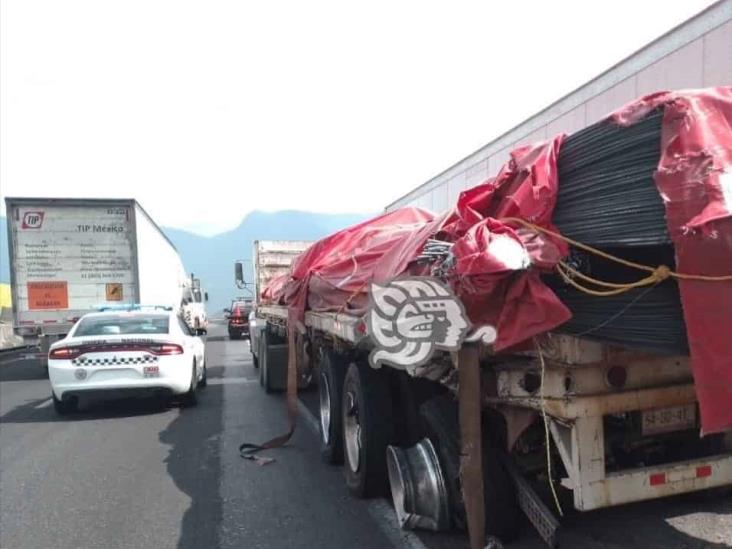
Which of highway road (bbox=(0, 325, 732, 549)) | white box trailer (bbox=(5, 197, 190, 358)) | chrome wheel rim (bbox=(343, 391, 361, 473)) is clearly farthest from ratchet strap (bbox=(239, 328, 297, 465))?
white box trailer (bbox=(5, 197, 190, 358))

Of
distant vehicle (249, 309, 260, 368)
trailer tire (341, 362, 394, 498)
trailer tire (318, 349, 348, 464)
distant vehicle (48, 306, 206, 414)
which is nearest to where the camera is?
trailer tire (341, 362, 394, 498)

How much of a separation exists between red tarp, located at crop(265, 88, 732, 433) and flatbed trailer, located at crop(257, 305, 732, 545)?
0.29 m

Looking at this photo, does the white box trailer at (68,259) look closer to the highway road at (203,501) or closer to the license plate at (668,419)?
the highway road at (203,501)

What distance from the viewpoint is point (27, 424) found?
7.90 metres

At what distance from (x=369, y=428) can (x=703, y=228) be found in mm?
2891

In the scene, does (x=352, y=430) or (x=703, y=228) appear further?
(x=352, y=430)

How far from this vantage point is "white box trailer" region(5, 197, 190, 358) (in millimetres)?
13094

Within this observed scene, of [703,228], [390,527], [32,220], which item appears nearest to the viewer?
[703,228]

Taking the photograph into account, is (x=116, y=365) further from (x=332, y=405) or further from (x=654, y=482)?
(x=654, y=482)

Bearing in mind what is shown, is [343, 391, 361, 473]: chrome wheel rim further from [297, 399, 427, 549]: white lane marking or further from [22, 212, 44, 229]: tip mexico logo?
[22, 212, 44, 229]: tip mexico logo

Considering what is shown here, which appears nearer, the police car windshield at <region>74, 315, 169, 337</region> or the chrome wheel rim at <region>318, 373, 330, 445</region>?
the chrome wheel rim at <region>318, 373, 330, 445</region>

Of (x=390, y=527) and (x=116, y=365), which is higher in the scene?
(x=116, y=365)

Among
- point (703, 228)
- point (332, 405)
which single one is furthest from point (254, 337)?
point (703, 228)

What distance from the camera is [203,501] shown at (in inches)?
187
